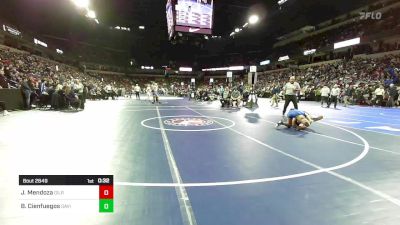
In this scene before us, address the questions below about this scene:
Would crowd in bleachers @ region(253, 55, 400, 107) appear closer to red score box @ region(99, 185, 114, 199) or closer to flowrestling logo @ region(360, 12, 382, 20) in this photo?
flowrestling logo @ region(360, 12, 382, 20)

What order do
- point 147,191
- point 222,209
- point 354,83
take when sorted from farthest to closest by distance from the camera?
point 354,83
point 147,191
point 222,209

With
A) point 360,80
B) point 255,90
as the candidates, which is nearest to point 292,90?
point 255,90

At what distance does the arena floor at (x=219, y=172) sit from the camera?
3.51 meters

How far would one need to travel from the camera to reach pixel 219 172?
5176 mm

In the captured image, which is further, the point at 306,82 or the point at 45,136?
the point at 306,82

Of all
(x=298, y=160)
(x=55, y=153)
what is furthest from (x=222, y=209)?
(x=55, y=153)

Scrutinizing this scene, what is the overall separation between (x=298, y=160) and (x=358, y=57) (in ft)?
118

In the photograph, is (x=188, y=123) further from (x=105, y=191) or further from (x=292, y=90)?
(x=105, y=191)

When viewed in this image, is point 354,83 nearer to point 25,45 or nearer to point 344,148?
point 344,148

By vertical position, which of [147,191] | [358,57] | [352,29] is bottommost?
[147,191]

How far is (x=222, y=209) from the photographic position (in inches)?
143

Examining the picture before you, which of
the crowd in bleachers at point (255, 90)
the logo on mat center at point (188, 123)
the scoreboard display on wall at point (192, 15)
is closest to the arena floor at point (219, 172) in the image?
the logo on mat center at point (188, 123)
